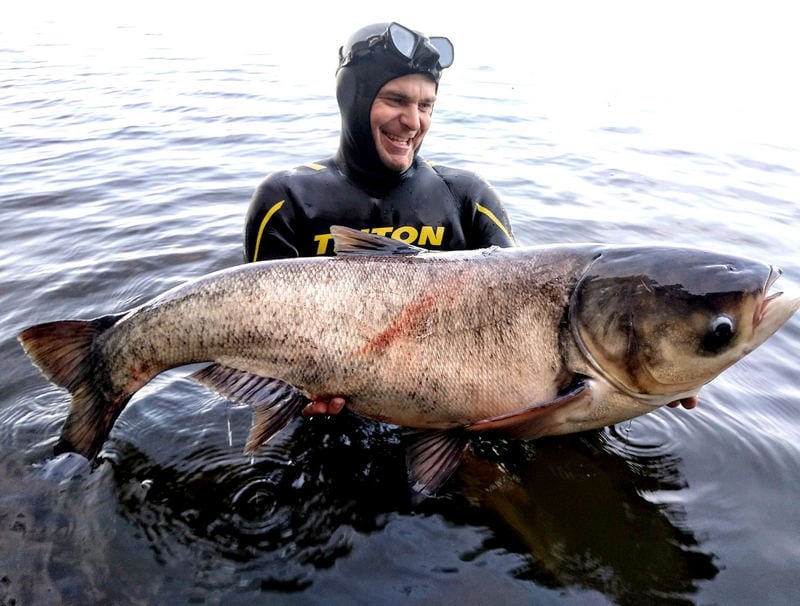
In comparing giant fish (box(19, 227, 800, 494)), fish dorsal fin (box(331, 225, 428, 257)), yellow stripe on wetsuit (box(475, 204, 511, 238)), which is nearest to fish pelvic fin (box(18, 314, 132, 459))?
giant fish (box(19, 227, 800, 494))

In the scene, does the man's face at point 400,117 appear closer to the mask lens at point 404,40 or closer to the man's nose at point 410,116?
the man's nose at point 410,116

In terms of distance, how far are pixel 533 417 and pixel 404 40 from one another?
2.34 metres

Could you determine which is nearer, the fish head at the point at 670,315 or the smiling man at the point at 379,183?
the fish head at the point at 670,315

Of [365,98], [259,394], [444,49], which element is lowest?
[259,394]

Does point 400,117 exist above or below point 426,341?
above

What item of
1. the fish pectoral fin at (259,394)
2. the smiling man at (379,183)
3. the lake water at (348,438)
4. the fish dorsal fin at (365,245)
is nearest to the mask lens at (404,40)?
the smiling man at (379,183)

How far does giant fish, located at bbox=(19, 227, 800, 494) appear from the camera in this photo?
2.41 meters

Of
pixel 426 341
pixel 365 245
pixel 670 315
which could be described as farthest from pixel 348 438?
pixel 670 315

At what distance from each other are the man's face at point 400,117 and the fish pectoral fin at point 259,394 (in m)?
1.67

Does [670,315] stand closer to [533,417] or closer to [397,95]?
[533,417]

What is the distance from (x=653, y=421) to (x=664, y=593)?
1291 millimetres

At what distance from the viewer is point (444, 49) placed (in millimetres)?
3967

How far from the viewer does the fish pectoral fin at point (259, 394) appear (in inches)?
106

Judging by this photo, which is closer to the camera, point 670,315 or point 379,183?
point 670,315
